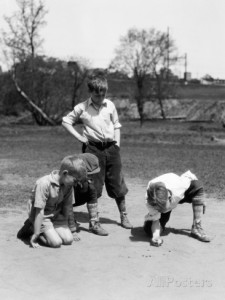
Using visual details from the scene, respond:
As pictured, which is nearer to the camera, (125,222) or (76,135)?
(76,135)

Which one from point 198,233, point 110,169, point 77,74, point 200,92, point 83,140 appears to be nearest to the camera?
point 198,233

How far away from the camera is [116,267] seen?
16.2 feet

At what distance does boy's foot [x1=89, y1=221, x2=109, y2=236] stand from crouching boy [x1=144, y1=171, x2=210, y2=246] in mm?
476

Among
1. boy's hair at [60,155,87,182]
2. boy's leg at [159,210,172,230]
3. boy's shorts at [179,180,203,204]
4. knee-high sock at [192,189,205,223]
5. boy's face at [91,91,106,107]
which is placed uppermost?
boy's face at [91,91,106,107]

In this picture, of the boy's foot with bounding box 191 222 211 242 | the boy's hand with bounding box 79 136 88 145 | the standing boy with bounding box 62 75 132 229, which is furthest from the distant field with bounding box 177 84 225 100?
the boy's foot with bounding box 191 222 211 242

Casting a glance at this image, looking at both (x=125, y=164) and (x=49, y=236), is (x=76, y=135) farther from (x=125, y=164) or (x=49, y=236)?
(x=125, y=164)

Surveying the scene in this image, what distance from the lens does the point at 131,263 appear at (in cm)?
507

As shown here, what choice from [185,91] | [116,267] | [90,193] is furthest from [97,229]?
[185,91]

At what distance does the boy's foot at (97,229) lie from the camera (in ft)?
19.8

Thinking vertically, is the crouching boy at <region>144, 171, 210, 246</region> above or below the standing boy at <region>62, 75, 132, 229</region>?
below

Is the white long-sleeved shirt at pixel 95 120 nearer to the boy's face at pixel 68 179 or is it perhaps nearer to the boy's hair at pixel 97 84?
the boy's hair at pixel 97 84

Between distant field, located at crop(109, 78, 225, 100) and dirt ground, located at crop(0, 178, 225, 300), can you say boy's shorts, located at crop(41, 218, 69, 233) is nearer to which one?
dirt ground, located at crop(0, 178, 225, 300)

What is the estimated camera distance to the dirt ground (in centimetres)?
435

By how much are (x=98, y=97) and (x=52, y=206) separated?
54.7 inches
